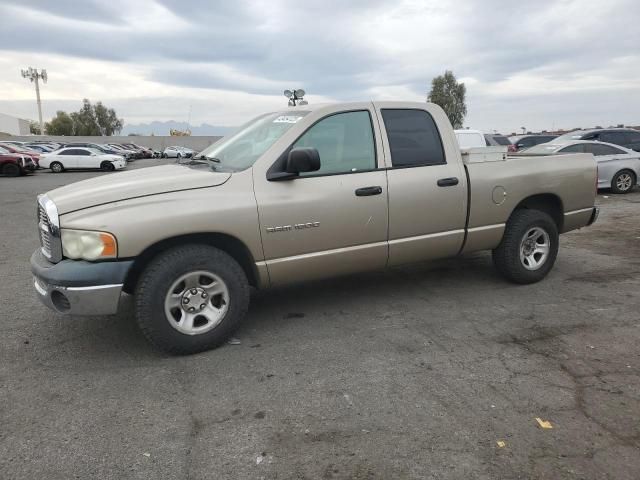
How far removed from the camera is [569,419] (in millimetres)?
2934

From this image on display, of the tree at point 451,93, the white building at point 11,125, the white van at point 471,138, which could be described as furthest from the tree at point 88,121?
the white van at point 471,138

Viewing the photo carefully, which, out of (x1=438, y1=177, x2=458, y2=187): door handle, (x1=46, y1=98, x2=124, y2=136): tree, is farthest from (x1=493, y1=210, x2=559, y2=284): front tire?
(x1=46, y1=98, x2=124, y2=136): tree

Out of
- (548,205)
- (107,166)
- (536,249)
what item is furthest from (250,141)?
(107,166)

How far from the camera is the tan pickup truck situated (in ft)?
11.7

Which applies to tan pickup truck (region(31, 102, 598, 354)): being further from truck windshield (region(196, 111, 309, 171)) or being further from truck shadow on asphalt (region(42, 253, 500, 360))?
truck shadow on asphalt (region(42, 253, 500, 360))

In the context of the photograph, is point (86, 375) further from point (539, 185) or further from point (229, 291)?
point (539, 185)

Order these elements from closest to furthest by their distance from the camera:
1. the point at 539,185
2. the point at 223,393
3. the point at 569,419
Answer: the point at 569,419 < the point at 223,393 < the point at 539,185

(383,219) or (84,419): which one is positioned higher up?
(383,219)

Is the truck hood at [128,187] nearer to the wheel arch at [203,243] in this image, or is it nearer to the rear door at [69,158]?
the wheel arch at [203,243]

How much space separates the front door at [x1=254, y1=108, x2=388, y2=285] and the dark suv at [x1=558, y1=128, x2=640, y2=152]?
1339 centimetres

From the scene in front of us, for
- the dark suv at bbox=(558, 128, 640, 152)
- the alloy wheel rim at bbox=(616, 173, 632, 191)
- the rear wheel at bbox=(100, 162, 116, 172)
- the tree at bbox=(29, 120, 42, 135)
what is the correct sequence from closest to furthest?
the alloy wheel rim at bbox=(616, 173, 632, 191)
the dark suv at bbox=(558, 128, 640, 152)
the rear wheel at bbox=(100, 162, 116, 172)
the tree at bbox=(29, 120, 42, 135)

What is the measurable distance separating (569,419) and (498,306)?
1981mm

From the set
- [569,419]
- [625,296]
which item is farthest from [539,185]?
[569,419]

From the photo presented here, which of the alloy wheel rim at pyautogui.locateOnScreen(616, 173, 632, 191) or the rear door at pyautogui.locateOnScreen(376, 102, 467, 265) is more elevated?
the rear door at pyautogui.locateOnScreen(376, 102, 467, 265)
